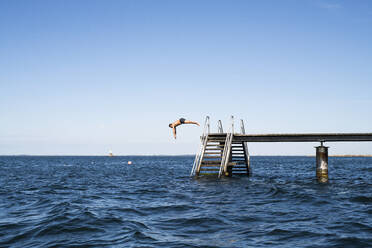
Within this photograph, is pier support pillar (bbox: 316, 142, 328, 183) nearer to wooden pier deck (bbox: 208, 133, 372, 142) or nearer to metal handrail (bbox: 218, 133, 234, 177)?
wooden pier deck (bbox: 208, 133, 372, 142)

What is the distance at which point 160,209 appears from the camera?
1252 centimetres

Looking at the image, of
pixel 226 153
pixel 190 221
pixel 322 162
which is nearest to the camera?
pixel 190 221

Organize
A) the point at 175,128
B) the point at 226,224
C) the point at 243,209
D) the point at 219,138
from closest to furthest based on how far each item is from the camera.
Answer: the point at 226,224, the point at 243,209, the point at 175,128, the point at 219,138

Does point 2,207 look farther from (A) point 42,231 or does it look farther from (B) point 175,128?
(B) point 175,128

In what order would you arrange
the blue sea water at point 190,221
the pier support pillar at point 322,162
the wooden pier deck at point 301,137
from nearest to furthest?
1. the blue sea water at point 190,221
2. the pier support pillar at point 322,162
3. the wooden pier deck at point 301,137

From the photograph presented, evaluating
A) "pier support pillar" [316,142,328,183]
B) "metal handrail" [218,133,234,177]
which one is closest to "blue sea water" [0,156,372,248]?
"pier support pillar" [316,142,328,183]

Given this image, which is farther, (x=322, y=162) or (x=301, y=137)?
(x=301, y=137)

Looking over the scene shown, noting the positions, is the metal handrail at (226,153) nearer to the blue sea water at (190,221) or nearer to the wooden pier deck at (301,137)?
the wooden pier deck at (301,137)

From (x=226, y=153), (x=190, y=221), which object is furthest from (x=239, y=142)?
(x=190, y=221)

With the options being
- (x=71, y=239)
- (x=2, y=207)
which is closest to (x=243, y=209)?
(x=71, y=239)

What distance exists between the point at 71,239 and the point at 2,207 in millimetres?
6751

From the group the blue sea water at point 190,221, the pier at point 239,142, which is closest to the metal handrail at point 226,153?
the pier at point 239,142

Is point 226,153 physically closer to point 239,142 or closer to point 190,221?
point 239,142

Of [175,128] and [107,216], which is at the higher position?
[175,128]
